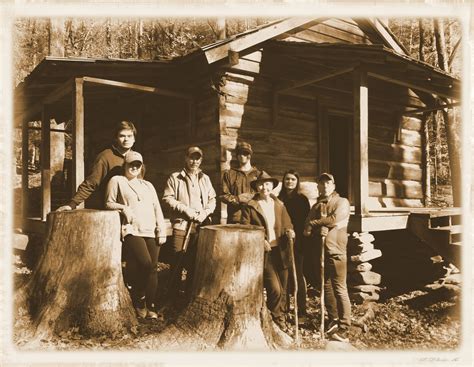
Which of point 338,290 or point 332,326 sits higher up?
point 338,290

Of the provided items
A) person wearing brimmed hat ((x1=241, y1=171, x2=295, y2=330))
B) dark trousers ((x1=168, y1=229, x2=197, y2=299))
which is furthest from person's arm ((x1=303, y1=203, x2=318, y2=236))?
dark trousers ((x1=168, y1=229, x2=197, y2=299))

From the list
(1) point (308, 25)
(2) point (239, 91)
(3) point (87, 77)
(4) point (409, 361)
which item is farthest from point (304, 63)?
(4) point (409, 361)

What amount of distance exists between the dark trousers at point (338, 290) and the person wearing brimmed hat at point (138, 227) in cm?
214

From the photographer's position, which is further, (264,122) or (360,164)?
(264,122)

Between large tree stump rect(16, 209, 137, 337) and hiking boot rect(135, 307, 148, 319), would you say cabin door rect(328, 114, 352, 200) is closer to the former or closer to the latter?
hiking boot rect(135, 307, 148, 319)

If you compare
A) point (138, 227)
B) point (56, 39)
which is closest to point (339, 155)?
point (138, 227)

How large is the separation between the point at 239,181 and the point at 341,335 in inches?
92.4

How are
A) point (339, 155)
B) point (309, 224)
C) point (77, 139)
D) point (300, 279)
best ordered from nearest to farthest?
1. point (309, 224)
2. point (300, 279)
3. point (77, 139)
4. point (339, 155)

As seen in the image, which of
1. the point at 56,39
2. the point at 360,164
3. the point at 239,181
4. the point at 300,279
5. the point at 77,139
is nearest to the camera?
the point at 239,181

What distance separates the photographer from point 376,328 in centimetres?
594

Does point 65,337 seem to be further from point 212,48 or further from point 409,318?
point 409,318

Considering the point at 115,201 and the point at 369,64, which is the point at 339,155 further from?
the point at 115,201

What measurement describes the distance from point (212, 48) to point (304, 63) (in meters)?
2.32

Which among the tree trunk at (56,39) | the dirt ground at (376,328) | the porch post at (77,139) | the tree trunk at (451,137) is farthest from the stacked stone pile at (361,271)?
the tree trunk at (56,39)
